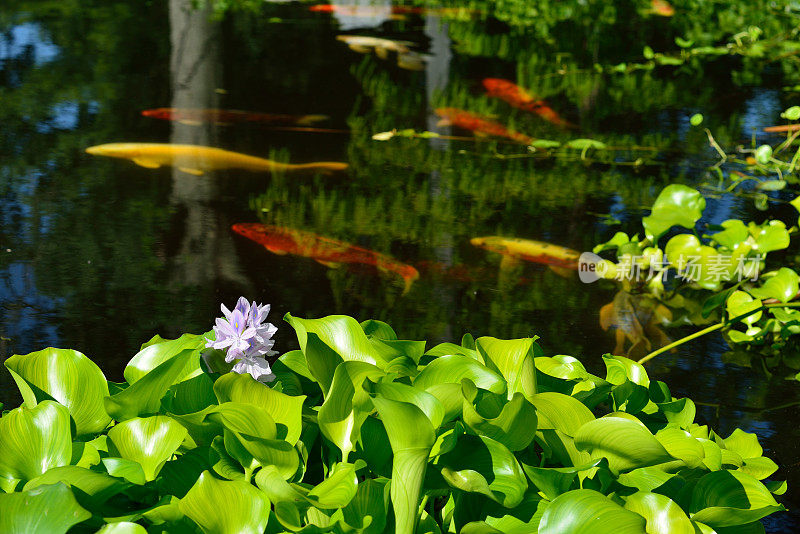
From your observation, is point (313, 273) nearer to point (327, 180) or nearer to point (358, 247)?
point (358, 247)

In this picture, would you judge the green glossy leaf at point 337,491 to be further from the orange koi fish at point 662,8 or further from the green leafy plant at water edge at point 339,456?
the orange koi fish at point 662,8

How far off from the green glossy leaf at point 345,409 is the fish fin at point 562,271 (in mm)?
1864

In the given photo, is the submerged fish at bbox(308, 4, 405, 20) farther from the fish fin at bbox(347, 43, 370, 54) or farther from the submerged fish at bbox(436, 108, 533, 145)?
the submerged fish at bbox(436, 108, 533, 145)

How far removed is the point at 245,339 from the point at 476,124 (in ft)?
11.8

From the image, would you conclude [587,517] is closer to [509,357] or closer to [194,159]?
[509,357]

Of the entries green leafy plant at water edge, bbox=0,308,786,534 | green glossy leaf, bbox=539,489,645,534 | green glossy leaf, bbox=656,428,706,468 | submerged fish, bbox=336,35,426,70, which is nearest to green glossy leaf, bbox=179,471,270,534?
green leafy plant at water edge, bbox=0,308,786,534

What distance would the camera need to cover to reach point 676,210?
9.30ft

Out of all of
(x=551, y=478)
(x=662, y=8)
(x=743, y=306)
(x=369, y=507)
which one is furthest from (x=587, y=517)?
(x=662, y=8)

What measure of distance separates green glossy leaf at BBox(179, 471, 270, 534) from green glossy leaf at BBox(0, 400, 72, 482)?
0.21m

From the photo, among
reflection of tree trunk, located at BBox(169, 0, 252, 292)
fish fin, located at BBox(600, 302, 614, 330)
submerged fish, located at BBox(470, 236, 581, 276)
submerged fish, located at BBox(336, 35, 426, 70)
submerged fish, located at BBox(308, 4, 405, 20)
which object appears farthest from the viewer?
submerged fish, located at BBox(308, 4, 405, 20)

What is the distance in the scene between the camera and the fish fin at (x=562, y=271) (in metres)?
3.00

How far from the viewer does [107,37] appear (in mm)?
6152

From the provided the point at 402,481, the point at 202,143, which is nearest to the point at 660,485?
the point at 402,481

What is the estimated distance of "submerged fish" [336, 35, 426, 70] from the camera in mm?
5824
